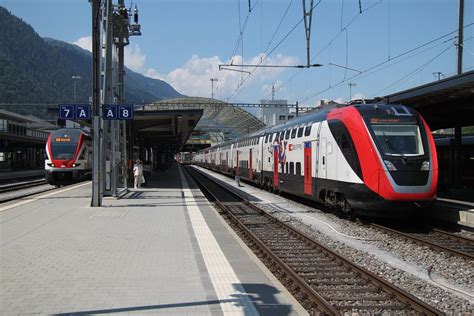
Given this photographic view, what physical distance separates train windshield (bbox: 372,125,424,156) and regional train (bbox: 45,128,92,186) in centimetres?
2056

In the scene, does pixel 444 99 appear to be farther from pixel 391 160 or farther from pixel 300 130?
pixel 391 160

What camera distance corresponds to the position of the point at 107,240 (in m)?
10.0

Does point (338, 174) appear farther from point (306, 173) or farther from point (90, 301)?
point (90, 301)

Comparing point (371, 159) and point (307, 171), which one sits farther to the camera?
point (307, 171)

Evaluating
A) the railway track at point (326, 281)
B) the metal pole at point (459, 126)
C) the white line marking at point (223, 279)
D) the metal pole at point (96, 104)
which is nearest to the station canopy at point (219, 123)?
the metal pole at point (459, 126)

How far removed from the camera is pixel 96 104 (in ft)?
51.9

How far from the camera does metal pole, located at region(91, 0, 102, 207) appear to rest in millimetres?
15391

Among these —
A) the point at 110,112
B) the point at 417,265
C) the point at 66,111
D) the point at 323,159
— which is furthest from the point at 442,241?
the point at 66,111

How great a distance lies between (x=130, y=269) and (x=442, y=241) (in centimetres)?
732

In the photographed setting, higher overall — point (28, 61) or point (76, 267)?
point (28, 61)

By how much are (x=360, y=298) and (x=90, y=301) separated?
3350 millimetres

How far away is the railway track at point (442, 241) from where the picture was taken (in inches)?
385

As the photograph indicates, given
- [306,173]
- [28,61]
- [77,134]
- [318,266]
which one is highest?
[28,61]

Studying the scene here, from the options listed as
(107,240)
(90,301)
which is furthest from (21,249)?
(90,301)
